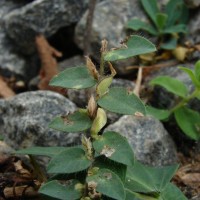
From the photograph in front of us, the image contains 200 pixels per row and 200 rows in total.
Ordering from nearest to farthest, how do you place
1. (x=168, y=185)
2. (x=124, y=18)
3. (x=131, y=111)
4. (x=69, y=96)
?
(x=131, y=111), (x=168, y=185), (x=69, y=96), (x=124, y=18)

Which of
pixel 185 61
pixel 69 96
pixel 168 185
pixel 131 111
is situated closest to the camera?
pixel 131 111

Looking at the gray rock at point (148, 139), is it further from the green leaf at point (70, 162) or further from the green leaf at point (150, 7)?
the green leaf at point (150, 7)

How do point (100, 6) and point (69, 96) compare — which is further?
point (100, 6)

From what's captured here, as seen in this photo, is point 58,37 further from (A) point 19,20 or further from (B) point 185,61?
(B) point 185,61

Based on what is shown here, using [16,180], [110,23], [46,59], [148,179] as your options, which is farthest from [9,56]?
[148,179]

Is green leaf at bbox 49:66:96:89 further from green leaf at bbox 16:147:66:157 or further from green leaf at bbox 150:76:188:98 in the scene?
green leaf at bbox 150:76:188:98

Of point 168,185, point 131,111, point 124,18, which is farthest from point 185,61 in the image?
point 131,111

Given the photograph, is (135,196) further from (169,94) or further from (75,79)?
(169,94)
